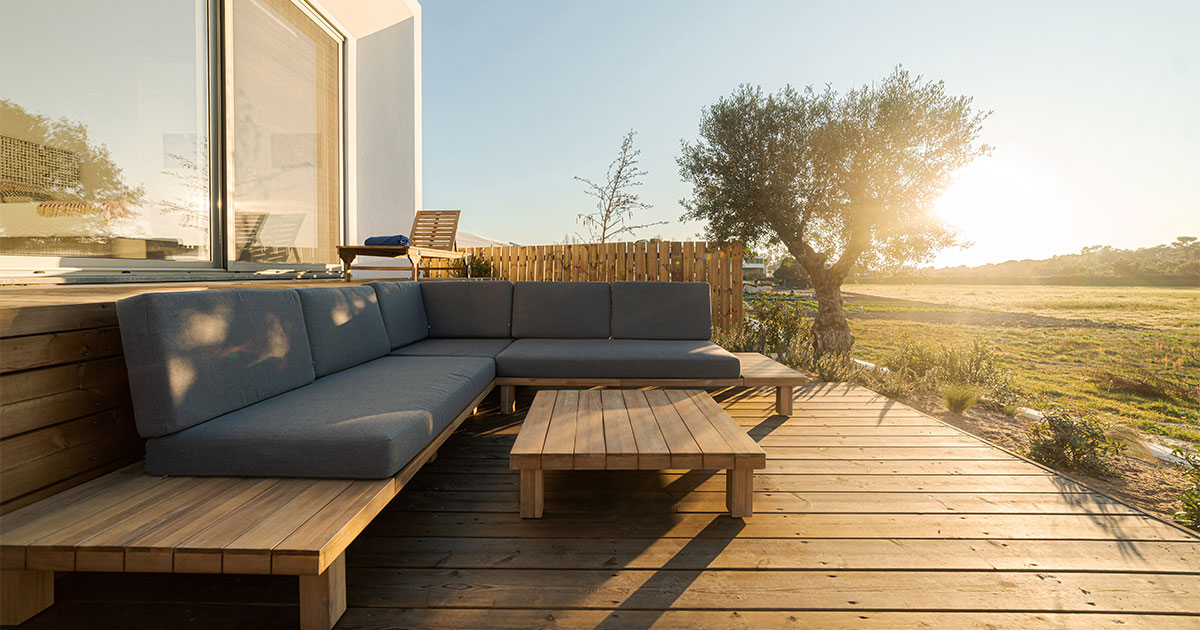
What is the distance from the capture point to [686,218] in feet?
25.4

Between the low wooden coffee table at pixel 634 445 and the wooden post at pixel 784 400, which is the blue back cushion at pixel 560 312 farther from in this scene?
the low wooden coffee table at pixel 634 445

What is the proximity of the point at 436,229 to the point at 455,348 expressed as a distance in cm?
307

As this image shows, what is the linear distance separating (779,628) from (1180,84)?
6244mm

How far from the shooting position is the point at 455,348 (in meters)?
3.38

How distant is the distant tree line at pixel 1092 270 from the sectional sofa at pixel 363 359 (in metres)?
4.61

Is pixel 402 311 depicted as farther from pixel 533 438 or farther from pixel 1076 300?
pixel 1076 300

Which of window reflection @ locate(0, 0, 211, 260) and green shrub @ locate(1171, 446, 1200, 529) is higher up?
window reflection @ locate(0, 0, 211, 260)

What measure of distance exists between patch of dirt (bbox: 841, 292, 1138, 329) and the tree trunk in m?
0.21

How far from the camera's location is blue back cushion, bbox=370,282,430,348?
10.6 ft

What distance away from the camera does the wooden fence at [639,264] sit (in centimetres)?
632

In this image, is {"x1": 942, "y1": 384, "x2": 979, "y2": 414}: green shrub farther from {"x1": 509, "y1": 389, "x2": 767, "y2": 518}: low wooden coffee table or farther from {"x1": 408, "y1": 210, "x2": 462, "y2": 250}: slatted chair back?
{"x1": 408, "y1": 210, "x2": 462, "y2": 250}: slatted chair back

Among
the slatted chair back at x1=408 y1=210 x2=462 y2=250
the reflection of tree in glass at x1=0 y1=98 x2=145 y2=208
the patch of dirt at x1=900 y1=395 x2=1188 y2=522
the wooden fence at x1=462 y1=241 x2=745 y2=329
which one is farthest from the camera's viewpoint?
the wooden fence at x1=462 y1=241 x2=745 y2=329

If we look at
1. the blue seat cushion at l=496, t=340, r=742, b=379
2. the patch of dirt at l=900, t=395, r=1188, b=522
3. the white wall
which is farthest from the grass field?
the white wall

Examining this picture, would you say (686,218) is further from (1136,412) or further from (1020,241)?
(1136,412)
